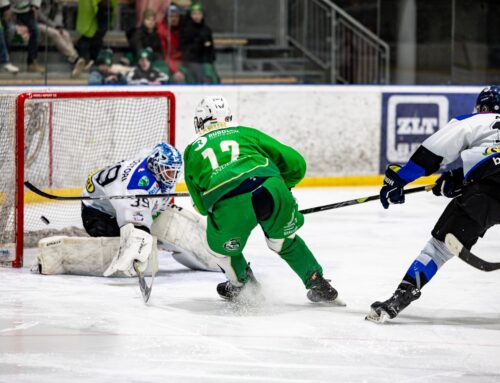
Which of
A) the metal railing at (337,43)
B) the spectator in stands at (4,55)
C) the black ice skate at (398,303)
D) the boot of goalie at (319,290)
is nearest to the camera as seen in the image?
the black ice skate at (398,303)

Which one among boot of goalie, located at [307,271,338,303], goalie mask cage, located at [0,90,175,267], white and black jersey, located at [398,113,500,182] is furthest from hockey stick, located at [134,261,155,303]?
white and black jersey, located at [398,113,500,182]

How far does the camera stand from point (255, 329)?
14.7 ft

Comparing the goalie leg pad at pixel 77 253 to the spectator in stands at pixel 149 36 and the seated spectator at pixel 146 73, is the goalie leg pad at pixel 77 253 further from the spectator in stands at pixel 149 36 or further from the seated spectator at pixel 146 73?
the spectator in stands at pixel 149 36

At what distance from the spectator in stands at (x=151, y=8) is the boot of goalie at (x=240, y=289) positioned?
4165 millimetres

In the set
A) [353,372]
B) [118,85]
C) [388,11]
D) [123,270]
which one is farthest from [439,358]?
[388,11]

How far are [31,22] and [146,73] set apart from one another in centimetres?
97

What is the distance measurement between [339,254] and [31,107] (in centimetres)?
194

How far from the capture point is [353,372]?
12.6 feet

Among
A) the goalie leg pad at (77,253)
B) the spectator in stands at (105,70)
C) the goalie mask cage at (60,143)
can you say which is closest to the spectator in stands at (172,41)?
the spectator in stands at (105,70)

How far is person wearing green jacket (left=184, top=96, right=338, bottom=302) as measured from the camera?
4.63 m

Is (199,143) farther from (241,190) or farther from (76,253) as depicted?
(76,253)

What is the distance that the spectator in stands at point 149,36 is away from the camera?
8758 mm

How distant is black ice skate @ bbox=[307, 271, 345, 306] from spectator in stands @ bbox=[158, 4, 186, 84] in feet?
13.7

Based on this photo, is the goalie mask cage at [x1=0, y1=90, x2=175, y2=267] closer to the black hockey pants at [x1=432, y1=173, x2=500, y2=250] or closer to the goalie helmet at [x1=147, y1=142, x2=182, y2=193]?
the goalie helmet at [x1=147, y1=142, x2=182, y2=193]
